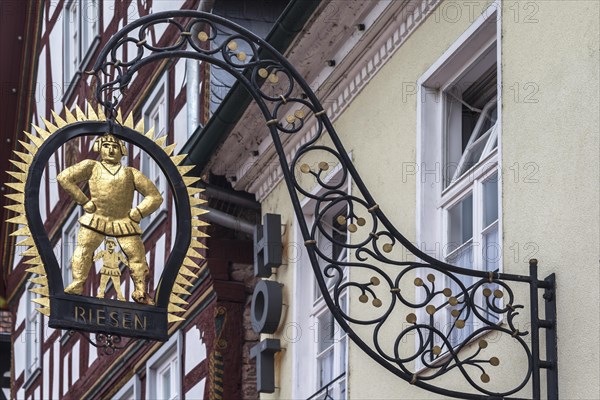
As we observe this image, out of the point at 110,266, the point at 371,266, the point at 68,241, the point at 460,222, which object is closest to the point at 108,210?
the point at 110,266

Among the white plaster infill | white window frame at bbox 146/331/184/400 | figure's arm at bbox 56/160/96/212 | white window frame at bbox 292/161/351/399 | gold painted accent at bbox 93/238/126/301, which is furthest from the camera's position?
white window frame at bbox 146/331/184/400

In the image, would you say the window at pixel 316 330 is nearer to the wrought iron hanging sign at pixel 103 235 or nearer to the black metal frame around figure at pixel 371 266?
the black metal frame around figure at pixel 371 266

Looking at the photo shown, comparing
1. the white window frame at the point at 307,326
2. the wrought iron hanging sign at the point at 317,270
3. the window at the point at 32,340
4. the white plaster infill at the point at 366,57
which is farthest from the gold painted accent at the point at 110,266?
the window at the point at 32,340

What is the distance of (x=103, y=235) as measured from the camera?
7680 millimetres

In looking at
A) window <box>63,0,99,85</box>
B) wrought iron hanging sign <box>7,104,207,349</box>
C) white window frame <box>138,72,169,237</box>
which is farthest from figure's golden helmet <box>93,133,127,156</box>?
window <box>63,0,99,85</box>

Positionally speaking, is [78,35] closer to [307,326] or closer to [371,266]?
[307,326]

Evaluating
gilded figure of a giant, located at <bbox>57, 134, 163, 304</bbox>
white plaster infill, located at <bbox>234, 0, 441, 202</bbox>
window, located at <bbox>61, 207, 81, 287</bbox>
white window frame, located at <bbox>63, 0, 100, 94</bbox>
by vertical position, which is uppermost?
white window frame, located at <bbox>63, 0, 100, 94</bbox>

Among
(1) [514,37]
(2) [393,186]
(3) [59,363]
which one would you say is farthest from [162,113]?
(1) [514,37]

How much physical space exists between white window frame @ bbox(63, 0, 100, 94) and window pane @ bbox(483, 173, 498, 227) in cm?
1031

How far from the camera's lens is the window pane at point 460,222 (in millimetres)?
9578

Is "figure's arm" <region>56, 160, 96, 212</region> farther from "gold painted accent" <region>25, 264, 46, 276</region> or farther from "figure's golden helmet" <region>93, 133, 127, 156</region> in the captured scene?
"gold painted accent" <region>25, 264, 46, 276</region>

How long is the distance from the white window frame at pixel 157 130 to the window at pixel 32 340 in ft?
18.4

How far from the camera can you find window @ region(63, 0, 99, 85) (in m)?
19.9

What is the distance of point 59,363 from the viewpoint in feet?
68.1
